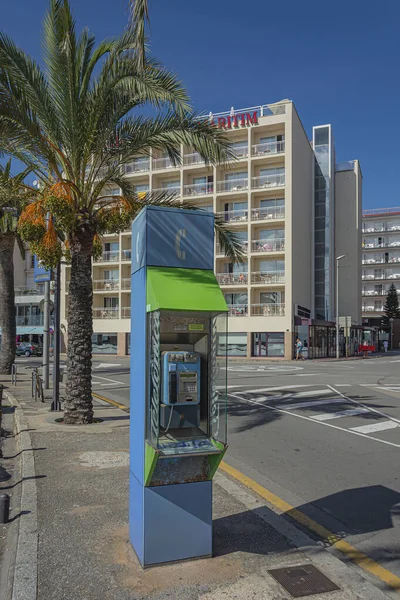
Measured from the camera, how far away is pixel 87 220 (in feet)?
34.0

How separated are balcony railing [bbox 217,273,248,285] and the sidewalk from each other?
3373cm

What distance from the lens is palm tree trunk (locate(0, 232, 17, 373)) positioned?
69.2 ft

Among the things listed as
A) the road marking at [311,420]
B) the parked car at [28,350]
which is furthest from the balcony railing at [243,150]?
the road marking at [311,420]

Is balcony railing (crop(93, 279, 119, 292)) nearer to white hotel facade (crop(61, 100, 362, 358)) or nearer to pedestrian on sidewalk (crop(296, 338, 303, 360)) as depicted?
white hotel facade (crop(61, 100, 362, 358))

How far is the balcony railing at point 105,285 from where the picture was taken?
45.7 metres

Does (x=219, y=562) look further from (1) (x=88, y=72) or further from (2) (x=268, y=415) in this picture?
(1) (x=88, y=72)

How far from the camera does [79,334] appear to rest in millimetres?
10422

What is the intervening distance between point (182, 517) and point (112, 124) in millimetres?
8099

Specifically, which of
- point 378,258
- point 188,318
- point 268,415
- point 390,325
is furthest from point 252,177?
point 378,258

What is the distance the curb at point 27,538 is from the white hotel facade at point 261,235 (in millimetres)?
31051

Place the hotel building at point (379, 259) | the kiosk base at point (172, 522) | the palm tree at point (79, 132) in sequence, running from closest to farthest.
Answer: the kiosk base at point (172, 522) < the palm tree at point (79, 132) < the hotel building at point (379, 259)

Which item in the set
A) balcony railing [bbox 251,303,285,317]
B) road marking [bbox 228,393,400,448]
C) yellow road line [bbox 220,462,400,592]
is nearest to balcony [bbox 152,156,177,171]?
balcony railing [bbox 251,303,285,317]

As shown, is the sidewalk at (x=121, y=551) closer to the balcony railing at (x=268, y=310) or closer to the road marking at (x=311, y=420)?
→ the road marking at (x=311, y=420)

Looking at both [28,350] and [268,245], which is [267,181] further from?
[28,350]
